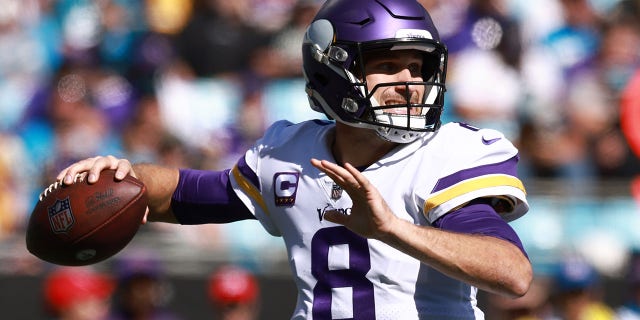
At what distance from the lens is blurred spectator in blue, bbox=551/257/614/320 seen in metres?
6.68

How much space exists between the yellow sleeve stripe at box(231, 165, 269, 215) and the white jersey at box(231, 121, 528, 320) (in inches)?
4.7

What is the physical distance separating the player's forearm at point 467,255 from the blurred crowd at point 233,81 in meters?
4.83

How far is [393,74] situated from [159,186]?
3.09ft

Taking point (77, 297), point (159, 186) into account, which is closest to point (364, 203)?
point (159, 186)

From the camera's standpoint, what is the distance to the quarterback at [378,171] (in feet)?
11.5

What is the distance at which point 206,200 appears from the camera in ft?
13.4

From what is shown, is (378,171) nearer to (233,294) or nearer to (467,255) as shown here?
(467,255)

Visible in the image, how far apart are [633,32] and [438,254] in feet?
21.1

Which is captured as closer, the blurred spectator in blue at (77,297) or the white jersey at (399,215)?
the white jersey at (399,215)

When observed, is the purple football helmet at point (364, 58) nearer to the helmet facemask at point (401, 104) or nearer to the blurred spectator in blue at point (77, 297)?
the helmet facemask at point (401, 104)

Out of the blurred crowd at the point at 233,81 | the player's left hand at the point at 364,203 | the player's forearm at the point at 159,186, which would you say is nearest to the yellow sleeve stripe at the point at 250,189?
the player's forearm at the point at 159,186

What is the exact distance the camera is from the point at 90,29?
33.2 ft

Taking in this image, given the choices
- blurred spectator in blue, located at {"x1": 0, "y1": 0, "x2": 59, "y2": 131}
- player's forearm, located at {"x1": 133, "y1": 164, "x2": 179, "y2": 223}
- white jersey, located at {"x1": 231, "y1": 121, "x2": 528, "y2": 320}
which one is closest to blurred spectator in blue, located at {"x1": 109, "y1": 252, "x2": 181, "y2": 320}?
player's forearm, located at {"x1": 133, "y1": 164, "x2": 179, "y2": 223}

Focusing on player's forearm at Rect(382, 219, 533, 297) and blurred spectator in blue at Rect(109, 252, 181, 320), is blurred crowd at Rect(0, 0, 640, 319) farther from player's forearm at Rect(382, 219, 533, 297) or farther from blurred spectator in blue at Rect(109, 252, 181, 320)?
player's forearm at Rect(382, 219, 533, 297)
